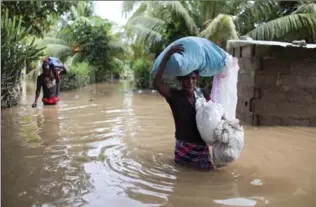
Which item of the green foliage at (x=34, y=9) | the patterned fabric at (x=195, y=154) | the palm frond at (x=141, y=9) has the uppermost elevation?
the palm frond at (x=141, y=9)

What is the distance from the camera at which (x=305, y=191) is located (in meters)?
A: 3.63

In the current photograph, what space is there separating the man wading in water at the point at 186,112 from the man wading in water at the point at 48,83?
6.74 meters

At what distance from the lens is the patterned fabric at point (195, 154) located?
4.09 metres

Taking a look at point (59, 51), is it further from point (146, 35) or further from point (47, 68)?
point (47, 68)

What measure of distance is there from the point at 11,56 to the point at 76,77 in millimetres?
Result: 8549

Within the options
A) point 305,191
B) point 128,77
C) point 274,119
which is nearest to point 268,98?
point 274,119

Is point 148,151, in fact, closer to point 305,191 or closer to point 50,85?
point 305,191

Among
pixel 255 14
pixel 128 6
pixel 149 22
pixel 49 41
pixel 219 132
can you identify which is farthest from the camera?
pixel 49 41

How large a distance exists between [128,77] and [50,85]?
61.2ft

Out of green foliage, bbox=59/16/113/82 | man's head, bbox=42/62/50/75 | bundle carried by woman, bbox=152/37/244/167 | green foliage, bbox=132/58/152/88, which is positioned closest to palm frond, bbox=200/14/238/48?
man's head, bbox=42/62/50/75

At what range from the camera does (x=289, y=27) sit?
482 inches

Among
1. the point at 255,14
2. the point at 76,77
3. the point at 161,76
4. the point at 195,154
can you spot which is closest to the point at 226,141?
the point at 195,154

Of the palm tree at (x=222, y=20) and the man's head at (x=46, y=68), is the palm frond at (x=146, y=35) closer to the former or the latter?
the palm tree at (x=222, y=20)

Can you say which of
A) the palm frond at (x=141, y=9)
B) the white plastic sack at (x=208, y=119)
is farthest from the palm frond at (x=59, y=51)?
the white plastic sack at (x=208, y=119)
